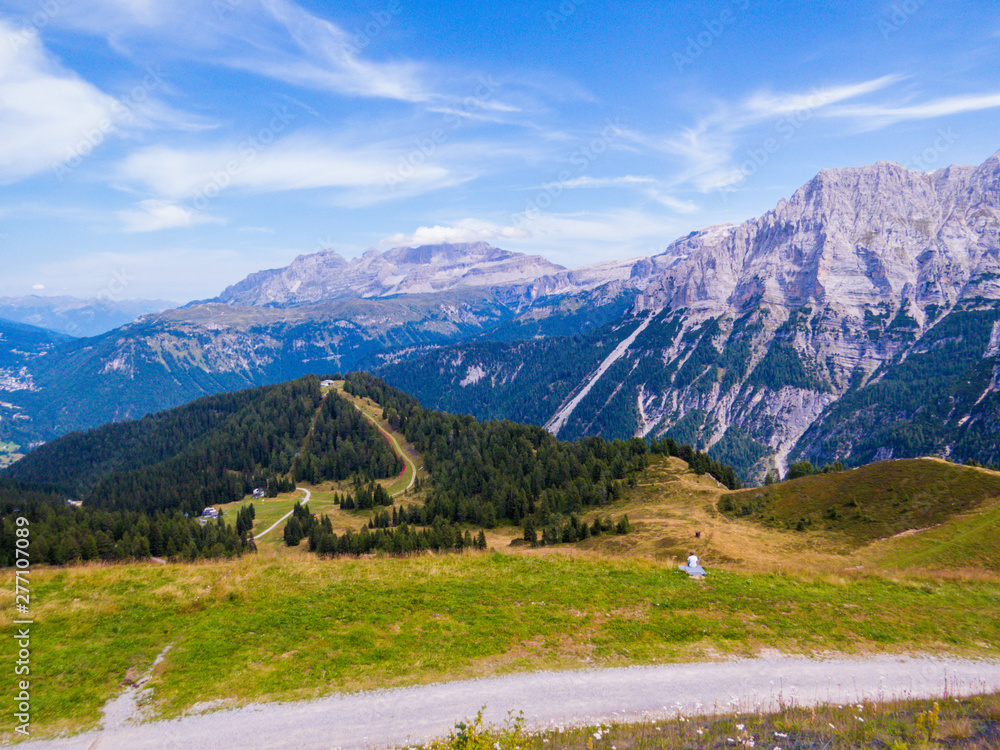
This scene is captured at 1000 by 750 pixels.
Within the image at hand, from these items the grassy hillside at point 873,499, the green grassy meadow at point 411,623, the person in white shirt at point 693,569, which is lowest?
the grassy hillside at point 873,499

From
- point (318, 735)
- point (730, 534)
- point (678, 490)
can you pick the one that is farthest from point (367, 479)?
point (318, 735)

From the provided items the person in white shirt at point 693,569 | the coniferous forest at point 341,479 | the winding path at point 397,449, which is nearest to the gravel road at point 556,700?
the person in white shirt at point 693,569

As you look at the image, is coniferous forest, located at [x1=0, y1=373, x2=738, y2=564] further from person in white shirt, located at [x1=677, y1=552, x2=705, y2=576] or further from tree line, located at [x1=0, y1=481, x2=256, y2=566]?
person in white shirt, located at [x1=677, y1=552, x2=705, y2=576]

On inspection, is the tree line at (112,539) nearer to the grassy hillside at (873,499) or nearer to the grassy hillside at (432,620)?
the grassy hillside at (432,620)

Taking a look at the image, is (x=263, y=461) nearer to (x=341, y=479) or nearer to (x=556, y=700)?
(x=341, y=479)

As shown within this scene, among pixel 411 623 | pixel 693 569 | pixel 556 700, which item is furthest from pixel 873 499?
pixel 411 623

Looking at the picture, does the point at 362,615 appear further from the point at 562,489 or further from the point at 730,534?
the point at 562,489

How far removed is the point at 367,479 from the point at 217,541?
60.9 m

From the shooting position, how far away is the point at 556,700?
18062mm

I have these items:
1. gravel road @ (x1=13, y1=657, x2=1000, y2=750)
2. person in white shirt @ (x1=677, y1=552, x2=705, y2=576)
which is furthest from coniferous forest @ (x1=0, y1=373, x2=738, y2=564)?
gravel road @ (x1=13, y1=657, x2=1000, y2=750)

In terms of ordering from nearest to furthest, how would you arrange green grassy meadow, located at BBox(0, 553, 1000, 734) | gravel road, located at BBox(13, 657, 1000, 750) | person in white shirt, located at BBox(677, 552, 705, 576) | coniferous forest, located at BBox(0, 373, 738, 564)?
gravel road, located at BBox(13, 657, 1000, 750), green grassy meadow, located at BBox(0, 553, 1000, 734), person in white shirt, located at BBox(677, 552, 705, 576), coniferous forest, located at BBox(0, 373, 738, 564)

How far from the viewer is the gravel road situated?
52.9ft

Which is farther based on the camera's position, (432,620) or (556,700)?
(432,620)

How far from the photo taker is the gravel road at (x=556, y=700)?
52.9ft
